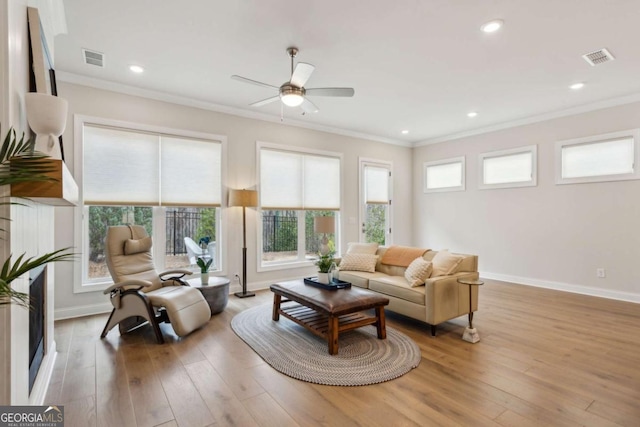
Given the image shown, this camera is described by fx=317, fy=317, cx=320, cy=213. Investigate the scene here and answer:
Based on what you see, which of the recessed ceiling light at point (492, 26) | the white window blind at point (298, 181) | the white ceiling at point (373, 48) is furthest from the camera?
the white window blind at point (298, 181)

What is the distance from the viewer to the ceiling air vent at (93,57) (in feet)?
10.9

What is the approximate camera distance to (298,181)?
227 inches

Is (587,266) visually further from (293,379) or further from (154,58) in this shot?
(154,58)

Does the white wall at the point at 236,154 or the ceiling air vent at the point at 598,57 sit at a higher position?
the ceiling air vent at the point at 598,57

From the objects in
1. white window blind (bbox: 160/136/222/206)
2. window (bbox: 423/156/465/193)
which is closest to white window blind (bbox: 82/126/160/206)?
white window blind (bbox: 160/136/222/206)

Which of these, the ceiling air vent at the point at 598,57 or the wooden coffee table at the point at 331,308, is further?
the ceiling air vent at the point at 598,57

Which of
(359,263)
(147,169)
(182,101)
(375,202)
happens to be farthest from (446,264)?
(182,101)

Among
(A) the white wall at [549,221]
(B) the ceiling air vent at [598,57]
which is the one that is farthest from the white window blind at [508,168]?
(B) the ceiling air vent at [598,57]

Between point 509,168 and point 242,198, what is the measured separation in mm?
4911

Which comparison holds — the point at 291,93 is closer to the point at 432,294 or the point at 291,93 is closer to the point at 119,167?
the point at 432,294

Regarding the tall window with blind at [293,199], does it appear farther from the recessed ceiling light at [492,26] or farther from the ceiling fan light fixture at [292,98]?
the recessed ceiling light at [492,26]

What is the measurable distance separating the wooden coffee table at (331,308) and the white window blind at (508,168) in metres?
4.23

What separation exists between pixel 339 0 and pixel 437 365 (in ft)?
10.2

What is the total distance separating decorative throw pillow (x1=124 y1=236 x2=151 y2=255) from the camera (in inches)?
141
